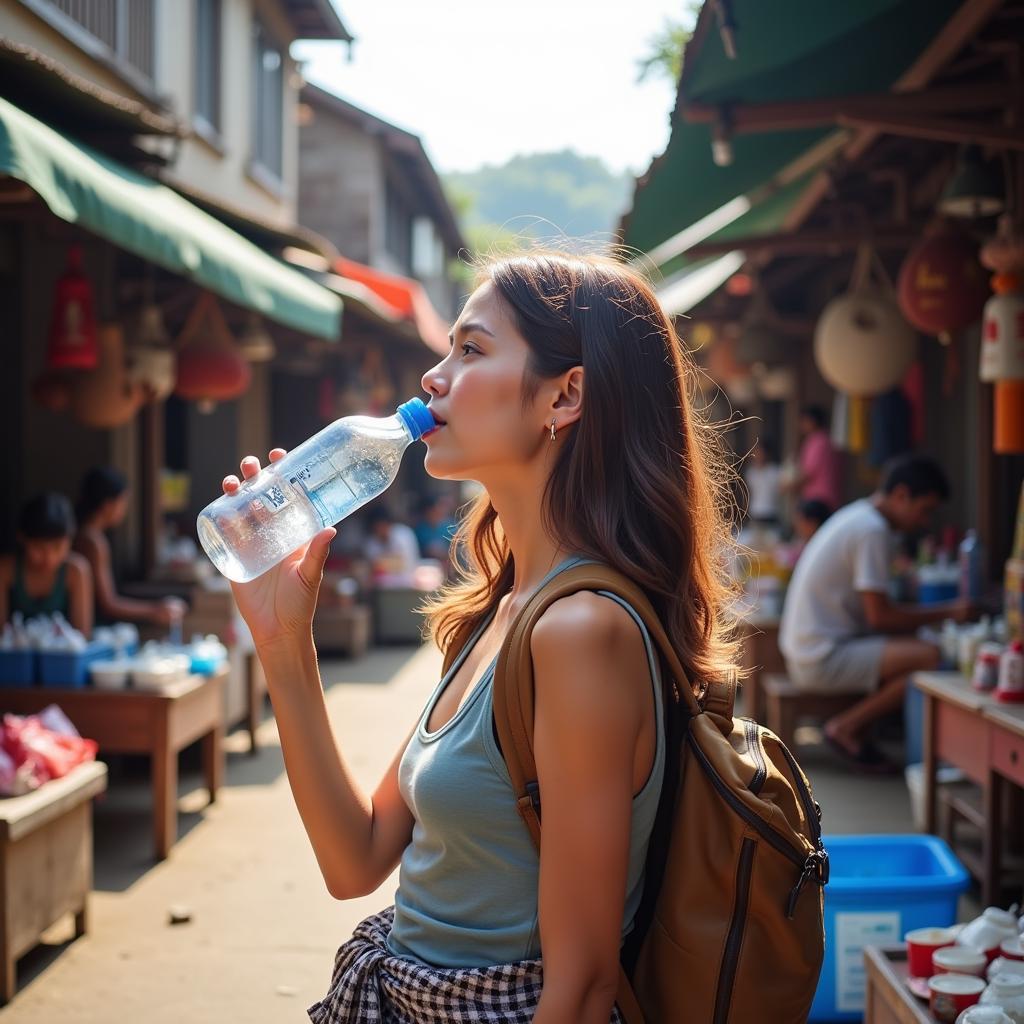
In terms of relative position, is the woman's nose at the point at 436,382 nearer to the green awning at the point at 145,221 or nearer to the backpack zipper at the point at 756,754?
the backpack zipper at the point at 756,754

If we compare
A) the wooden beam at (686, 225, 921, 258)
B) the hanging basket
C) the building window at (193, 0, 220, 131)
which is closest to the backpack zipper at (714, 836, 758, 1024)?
the hanging basket

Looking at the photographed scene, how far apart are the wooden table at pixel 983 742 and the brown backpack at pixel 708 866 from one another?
9.21 feet

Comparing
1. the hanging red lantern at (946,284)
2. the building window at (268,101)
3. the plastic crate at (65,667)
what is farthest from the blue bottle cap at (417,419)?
the building window at (268,101)

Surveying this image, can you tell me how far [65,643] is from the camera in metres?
5.75

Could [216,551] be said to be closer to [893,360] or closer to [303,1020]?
[303,1020]

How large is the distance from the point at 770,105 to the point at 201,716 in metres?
3.93

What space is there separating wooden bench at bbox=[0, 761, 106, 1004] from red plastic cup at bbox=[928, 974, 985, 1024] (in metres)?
2.83

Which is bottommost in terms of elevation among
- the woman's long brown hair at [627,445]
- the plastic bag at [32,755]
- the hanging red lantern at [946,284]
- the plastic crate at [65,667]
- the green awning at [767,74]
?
the plastic bag at [32,755]

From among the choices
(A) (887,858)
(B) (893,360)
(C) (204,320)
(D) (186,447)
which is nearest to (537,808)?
(A) (887,858)

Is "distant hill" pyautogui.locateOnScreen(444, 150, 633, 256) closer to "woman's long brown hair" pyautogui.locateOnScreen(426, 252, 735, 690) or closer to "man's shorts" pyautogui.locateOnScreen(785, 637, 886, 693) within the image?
"man's shorts" pyautogui.locateOnScreen(785, 637, 886, 693)

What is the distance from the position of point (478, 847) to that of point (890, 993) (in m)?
1.59

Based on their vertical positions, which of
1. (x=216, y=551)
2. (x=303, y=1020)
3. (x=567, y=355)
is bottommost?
(x=303, y=1020)

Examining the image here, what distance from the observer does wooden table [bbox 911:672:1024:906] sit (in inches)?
173

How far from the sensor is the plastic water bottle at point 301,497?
2383 mm
